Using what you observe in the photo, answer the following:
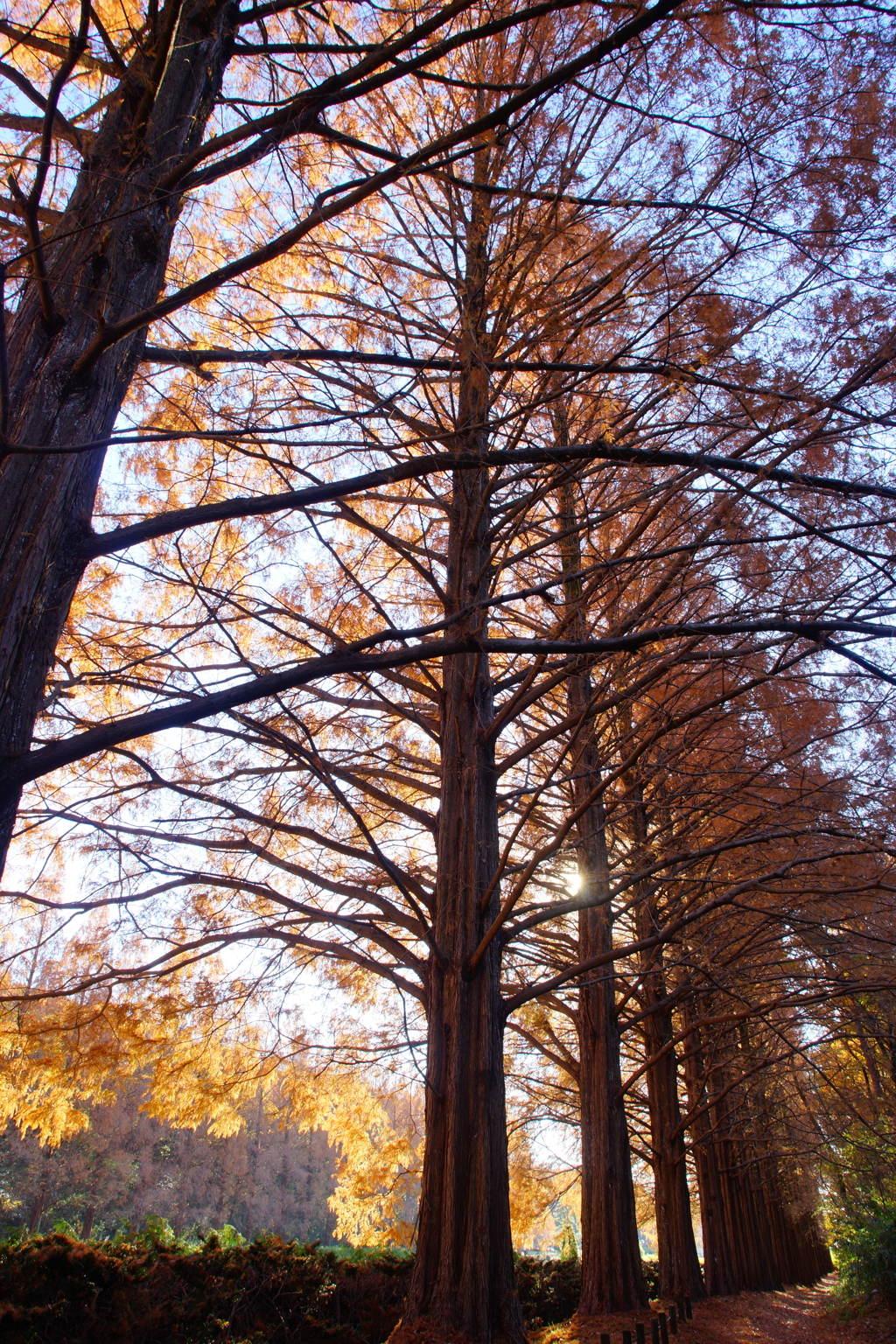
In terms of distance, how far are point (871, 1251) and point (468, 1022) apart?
1225 centimetres

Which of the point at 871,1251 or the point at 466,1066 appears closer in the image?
the point at 466,1066

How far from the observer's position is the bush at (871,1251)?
11836 mm

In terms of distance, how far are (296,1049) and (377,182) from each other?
5546mm

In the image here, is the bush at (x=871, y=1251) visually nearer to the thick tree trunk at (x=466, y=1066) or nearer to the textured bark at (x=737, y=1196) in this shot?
the textured bark at (x=737, y=1196)

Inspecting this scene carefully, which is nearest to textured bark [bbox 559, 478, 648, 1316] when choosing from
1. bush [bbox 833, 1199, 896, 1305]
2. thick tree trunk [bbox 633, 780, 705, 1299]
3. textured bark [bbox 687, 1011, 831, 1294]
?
textured bark [bbox 687, 1011, 831, 1294]

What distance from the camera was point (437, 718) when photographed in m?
6.31

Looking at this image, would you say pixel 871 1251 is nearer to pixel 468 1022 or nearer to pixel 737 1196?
pixel 737 1196

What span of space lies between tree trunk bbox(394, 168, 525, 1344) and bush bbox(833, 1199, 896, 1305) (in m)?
11.4

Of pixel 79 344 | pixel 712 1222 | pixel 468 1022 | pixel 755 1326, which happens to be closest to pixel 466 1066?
pixel 468 1022

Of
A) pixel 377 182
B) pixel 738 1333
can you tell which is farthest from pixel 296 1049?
pixel 738 1333

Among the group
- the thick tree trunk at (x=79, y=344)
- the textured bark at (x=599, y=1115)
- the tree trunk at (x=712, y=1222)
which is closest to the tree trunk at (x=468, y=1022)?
the textured bark at (x=599, y=1115)

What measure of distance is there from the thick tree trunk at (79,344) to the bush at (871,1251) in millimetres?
15095

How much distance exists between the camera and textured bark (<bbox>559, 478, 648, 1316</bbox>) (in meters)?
6.97

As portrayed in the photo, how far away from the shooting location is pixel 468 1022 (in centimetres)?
469
